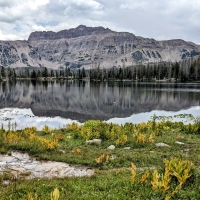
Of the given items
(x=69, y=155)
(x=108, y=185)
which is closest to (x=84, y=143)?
(x=69, y=155)

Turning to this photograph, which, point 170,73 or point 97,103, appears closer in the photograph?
point 97,103

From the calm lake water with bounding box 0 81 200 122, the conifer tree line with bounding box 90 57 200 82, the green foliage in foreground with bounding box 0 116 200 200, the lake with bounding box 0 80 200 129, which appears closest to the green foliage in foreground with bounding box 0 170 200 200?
the green foliage in foreground with bounding box 0 116 200 200

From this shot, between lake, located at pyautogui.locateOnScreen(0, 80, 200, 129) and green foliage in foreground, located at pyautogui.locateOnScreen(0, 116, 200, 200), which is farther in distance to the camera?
lake, located at pyautogui.locateOnScreen(0, 80, 200, 129)

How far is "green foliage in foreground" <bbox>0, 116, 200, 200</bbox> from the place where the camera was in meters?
7.87

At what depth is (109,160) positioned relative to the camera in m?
12.0

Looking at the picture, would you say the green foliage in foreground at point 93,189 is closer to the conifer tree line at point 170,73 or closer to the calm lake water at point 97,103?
the calm lake water at point 97,103

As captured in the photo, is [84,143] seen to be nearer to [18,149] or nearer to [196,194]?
[18,149]

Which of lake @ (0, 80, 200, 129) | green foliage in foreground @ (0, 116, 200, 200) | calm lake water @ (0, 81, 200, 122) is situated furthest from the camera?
calm lake water @ (0, 81, 200, 122)

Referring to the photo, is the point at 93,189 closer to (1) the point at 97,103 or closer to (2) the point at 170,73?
(1) the point at 97,103

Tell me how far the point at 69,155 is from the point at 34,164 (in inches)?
74.6

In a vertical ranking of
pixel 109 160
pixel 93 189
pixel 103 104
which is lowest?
pixel 103 104

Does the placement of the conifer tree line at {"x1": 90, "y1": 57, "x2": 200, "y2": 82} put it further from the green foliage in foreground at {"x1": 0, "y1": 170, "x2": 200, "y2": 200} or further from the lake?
the green foliage in foreground at {"x1": 0, "y1": 170, "x2": 200, "y2": 200}

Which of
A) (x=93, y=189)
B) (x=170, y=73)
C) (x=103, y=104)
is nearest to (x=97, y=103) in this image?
(x=103, y=104)

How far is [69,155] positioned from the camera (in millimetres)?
13086
